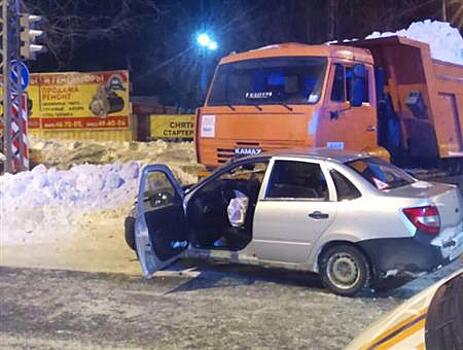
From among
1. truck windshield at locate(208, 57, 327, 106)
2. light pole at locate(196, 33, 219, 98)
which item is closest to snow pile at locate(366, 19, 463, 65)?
truck windshield at locate(208, 57, 327, 106)

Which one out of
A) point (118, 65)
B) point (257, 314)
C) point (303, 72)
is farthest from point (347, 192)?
point (118, 65)

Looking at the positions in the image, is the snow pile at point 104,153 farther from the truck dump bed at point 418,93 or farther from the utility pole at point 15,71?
the truck dump bed at point 418,93

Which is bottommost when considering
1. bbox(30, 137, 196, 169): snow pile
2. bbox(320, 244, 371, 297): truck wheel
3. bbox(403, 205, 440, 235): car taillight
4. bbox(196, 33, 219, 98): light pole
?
bbox(320, 244, 371, 297): truck wheel

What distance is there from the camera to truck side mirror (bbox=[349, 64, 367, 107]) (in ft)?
33.0

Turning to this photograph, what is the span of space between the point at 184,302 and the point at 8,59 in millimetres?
9168

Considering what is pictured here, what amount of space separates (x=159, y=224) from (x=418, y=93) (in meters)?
6.13

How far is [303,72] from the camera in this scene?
987 cm

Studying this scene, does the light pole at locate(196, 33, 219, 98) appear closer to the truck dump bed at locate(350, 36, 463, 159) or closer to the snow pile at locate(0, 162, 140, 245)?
the snow pile at locate(0, 162, 140, 245)

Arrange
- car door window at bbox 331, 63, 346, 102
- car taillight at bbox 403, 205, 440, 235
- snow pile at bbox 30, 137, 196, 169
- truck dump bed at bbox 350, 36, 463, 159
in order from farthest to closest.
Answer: snow pile at bbox 30, 137, 196, 169 → truck dump bed at bbox 350, 36, 463, 159 → car door window at bbox 331, 63, 346, 102 → car taillight at bbox 403, 205, 440, 235

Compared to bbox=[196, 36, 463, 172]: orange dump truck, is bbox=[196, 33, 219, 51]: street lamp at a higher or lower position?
higher

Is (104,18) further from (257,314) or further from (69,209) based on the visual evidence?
(257,314)

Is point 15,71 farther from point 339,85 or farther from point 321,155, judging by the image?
point 321,155

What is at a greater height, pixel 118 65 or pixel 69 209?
pixel 118 65

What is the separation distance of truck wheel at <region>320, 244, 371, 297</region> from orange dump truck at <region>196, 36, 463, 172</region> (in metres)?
2.79
